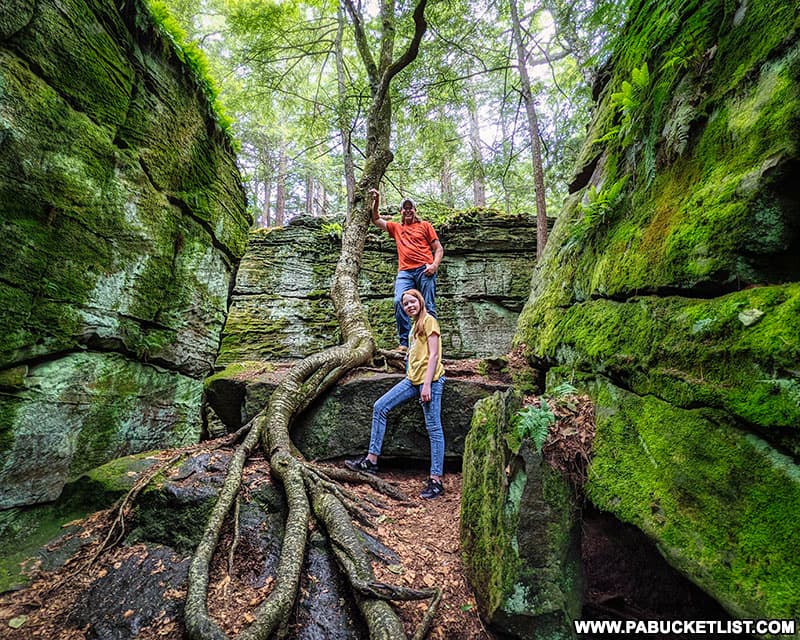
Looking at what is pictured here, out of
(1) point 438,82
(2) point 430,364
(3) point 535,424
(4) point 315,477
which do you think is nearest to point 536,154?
(1) point 438,82

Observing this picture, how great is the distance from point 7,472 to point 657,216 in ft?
22.0

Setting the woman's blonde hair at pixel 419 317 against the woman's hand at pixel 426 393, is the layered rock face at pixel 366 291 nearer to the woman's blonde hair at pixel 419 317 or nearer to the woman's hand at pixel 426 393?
the woman's blonde hair at pixel 419 317

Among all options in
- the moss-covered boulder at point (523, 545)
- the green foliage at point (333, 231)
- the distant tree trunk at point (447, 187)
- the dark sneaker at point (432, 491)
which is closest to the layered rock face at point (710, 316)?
the moss-covered boulder at point (523, 545)

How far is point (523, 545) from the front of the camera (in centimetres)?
260

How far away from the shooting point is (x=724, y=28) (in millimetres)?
2748

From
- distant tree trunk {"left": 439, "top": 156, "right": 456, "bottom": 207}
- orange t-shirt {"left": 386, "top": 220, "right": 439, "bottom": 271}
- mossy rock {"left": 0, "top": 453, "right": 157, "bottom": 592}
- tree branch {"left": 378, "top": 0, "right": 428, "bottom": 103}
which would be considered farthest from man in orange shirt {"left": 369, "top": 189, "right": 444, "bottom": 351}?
distant tree trunk {"left": 439, "top": 156, "right": 456, "bottom": 207}

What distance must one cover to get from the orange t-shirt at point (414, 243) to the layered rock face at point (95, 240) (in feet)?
11.9

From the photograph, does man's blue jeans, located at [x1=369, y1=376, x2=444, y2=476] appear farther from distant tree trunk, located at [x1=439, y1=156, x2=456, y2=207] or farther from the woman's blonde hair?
distant tree trunk, located at [x1=439, y1=156, x2=456, y2=207]

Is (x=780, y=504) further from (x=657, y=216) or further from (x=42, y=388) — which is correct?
(x=42, y=388)

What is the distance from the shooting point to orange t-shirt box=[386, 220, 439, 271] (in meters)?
6.66

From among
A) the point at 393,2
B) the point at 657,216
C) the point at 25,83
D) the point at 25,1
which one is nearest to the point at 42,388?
the point at 25,83

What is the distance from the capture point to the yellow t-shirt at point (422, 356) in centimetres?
468

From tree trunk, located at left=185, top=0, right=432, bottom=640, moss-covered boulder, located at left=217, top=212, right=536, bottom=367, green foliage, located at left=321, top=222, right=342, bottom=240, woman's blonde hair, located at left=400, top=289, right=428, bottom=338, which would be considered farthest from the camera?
green foliage, located at left=321, top=222, right=342, bottom=240

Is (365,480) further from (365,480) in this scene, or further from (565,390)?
(565,390)
